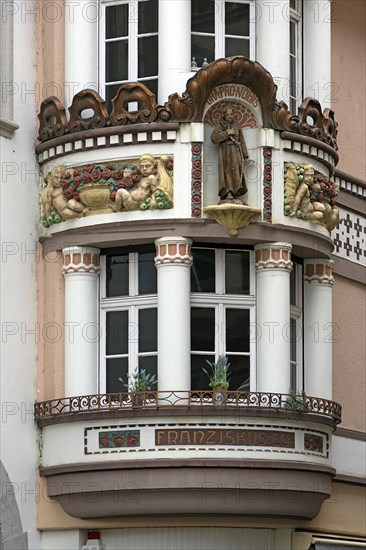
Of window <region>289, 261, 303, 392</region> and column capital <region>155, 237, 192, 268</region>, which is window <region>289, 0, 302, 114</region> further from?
column capital <region>155, 237, 192, 268</region>

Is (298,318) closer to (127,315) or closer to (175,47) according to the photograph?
(127,315)

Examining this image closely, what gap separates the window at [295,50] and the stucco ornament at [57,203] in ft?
12.1

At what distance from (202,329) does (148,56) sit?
3.91 meters

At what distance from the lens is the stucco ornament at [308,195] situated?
26.0 metres

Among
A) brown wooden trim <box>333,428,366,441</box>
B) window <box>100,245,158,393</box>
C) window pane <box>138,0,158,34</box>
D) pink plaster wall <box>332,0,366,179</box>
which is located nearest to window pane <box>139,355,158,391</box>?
window <box>100,245,158,393</box>

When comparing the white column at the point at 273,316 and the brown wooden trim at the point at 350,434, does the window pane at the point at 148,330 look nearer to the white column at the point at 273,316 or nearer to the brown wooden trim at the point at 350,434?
the white column at the point at 273,316

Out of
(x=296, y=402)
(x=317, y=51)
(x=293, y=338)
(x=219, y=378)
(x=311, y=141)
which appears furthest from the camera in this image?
(x=317, y=51)

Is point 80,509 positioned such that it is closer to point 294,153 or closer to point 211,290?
point 211,290

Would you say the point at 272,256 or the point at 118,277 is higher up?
the point at 272,256

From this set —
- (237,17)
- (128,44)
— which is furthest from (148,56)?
(237,17)

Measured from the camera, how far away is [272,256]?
84.9 ft

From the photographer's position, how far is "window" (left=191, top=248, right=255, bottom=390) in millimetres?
25819

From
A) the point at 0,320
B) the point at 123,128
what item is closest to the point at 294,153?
the point at 123,128

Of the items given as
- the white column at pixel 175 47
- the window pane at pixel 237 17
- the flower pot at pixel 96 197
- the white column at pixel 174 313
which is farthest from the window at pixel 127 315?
the window pane at pixel 237 17
